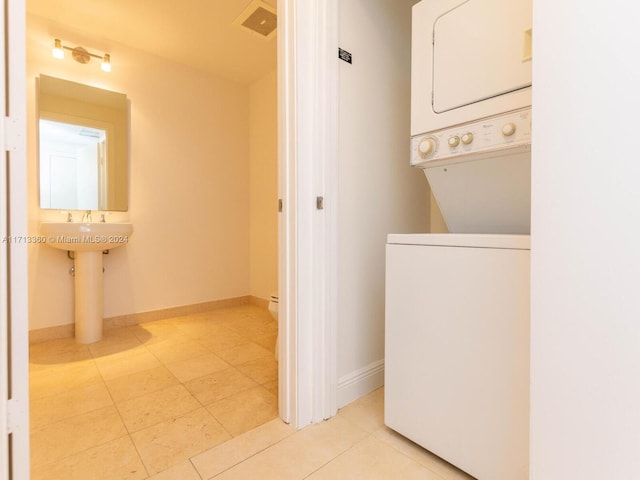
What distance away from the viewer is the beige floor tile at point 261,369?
63.4 inches

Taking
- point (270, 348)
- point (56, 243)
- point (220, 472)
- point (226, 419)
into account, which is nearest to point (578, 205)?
point (220, 472)

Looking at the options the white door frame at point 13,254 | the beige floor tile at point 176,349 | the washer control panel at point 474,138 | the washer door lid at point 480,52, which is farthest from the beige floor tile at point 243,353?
the washer door lid at point 480,52

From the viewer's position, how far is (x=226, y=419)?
1257mm

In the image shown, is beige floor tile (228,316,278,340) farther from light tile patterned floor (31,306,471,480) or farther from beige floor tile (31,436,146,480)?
beige floor tile (31,436,146,480)

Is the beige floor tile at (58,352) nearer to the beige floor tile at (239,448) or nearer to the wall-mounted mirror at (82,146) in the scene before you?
the wall-mounted mirror at (82,146)

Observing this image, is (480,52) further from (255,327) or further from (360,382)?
(255,327)

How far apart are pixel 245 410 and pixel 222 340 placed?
3.11 feet

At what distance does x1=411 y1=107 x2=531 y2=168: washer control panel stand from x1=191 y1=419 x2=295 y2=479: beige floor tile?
1.20m

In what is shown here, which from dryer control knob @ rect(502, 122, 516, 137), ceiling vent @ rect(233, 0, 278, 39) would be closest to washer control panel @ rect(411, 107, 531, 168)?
dryer control knob @ rect(502, 122, 516, 137)

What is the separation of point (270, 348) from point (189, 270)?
1294 mm

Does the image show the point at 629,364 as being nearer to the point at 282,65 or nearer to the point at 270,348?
the point at 282,65

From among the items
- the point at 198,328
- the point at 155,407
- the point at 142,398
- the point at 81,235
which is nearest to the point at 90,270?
the point at 81,235

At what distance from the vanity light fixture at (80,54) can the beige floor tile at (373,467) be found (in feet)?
9.89

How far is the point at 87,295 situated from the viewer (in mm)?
2123
